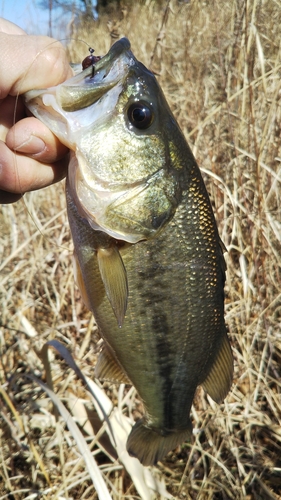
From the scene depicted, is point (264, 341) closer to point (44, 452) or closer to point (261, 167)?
point (261, 167)

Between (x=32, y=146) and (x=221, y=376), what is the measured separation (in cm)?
104

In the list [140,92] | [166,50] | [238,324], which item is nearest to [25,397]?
[238,324]

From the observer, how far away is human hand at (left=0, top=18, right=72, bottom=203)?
126cm

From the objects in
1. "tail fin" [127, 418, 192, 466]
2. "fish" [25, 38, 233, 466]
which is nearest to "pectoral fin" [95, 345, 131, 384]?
"fish" [25, 38, 233, 466]

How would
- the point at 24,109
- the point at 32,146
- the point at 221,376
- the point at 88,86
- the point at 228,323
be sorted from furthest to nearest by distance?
the point at 228,323
the point at 221,376
the point at 24,109
the point at 32,146
the point at 88,86

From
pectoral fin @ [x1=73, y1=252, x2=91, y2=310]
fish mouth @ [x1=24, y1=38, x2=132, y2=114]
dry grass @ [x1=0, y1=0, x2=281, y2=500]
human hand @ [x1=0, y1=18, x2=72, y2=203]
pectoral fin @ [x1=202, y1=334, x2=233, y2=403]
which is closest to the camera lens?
fish mouth @ [x1=24, y1=38, x2=132, y2=114]

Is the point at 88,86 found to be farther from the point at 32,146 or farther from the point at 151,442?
the point at 151,442

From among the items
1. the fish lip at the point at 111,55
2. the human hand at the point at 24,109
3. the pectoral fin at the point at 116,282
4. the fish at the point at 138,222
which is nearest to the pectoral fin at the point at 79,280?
the fish at the point at 138,222

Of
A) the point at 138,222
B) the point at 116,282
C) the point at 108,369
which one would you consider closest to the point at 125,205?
the point at 138,222

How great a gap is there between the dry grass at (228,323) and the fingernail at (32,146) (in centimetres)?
56

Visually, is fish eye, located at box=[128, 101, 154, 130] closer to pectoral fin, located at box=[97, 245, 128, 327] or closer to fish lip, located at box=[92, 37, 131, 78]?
fish lip, located at box=[92, 37, 131, 78]

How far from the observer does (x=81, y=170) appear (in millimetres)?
1252

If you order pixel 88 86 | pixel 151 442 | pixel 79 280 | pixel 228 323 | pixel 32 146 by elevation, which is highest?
pixel 88 86

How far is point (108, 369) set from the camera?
61.9 inches
